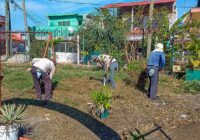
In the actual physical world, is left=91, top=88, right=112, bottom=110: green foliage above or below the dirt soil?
above

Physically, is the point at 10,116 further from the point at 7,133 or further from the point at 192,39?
the point at 192,39

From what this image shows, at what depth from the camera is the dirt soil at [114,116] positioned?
6.29m

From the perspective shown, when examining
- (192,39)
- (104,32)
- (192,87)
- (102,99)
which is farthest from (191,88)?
(104,32)

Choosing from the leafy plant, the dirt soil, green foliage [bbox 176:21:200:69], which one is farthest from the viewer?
green foliage [bbox 176:21:200:69]

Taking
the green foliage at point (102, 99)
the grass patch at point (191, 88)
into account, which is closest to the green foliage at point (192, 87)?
the grass patch at point (191, 88)

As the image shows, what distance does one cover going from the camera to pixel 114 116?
7469mm

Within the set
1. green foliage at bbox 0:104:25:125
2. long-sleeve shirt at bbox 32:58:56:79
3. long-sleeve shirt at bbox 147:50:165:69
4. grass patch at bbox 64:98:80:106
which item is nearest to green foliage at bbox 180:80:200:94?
long-sleeve shirt at bbox 147:50:165:69

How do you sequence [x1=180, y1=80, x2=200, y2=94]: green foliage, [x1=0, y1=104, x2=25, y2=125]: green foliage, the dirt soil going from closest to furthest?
[x1=0, y1=104, x2=25, y2=125]: green foliage → the dirt soil → [x1=180, y1=80, x2=200, y2=94]: green foliage

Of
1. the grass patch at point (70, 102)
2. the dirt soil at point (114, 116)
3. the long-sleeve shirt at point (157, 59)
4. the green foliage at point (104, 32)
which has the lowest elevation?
the dirt soil at point (114, 116)

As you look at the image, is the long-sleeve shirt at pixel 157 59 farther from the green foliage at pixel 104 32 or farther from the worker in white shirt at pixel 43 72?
the green foliage at pixel 104 32

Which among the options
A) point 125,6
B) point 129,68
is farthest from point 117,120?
point 125,6

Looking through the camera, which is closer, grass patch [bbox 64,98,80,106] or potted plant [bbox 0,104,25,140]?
potted plant [bbox 0,104,25,140]

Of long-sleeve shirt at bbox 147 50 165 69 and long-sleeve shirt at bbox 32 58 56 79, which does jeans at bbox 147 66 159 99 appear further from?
long-sleeve shirt at bbox 32 58 56 79

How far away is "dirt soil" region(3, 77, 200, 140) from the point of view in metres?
6.29
